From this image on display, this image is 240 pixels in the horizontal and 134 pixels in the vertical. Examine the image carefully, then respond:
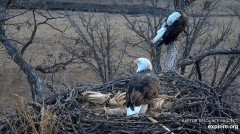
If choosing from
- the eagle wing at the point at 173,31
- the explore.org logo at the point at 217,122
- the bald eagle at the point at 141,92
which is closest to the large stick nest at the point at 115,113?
the explore.org logo at the point at 217,122

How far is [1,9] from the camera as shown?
830 centimetres

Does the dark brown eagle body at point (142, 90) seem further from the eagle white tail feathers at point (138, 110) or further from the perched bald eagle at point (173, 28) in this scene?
the perched bald eagle at point (173, 28)

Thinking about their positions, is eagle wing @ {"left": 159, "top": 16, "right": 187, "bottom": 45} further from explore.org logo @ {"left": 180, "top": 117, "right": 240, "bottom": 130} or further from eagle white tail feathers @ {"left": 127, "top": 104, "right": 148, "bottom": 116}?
explore.org logo @ {"left": 180, "top": 117, "right": 240, "bottom": 130}

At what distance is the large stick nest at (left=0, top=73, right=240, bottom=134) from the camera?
470 cm

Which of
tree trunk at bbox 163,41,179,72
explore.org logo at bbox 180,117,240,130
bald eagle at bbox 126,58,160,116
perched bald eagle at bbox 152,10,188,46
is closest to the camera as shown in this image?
explore.org logo at bbox 180,117,240,130

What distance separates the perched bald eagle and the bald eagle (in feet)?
5.97

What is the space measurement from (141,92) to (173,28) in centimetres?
229

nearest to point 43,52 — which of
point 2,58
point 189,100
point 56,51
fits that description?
point 56,51

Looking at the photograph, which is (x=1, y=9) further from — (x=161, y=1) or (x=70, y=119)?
(x=161, y=1)

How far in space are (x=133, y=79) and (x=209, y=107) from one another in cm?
96

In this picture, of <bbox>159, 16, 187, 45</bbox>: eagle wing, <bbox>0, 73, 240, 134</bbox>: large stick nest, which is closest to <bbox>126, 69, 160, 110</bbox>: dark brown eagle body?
<bbox>0, 73, 240, 134</bbox>: large stick nest

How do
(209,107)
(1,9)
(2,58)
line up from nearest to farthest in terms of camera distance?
(209,107) < (1,9) < (2,58)

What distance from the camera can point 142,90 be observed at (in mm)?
5469

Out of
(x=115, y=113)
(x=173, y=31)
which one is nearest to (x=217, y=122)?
(x=115, y=113)
